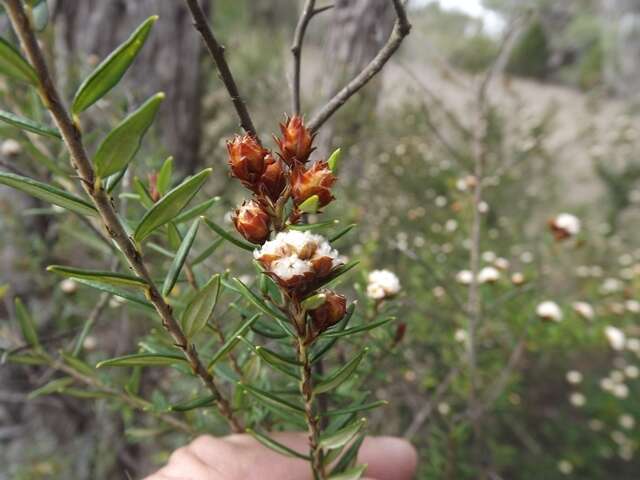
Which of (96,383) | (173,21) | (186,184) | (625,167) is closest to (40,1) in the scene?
(186,184)

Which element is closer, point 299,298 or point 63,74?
point 299,298

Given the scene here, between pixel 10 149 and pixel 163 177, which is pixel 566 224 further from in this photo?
pixel 10 149

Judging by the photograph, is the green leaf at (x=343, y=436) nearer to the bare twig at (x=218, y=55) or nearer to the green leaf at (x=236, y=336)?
the green leaf at (x=236, y=336)

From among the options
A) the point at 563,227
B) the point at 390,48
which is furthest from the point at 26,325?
the point at 563,227

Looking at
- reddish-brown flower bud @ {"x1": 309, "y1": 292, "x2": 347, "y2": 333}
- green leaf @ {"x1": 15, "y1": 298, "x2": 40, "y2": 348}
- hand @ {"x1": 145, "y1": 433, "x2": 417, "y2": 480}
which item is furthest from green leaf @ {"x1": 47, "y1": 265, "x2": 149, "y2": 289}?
green leaf @ {"x1": 15, "y1": 298, "x2": 40, "y2": 348}

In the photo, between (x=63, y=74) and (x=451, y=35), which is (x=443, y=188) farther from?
(x=451, y=35)

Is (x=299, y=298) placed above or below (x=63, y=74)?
below
